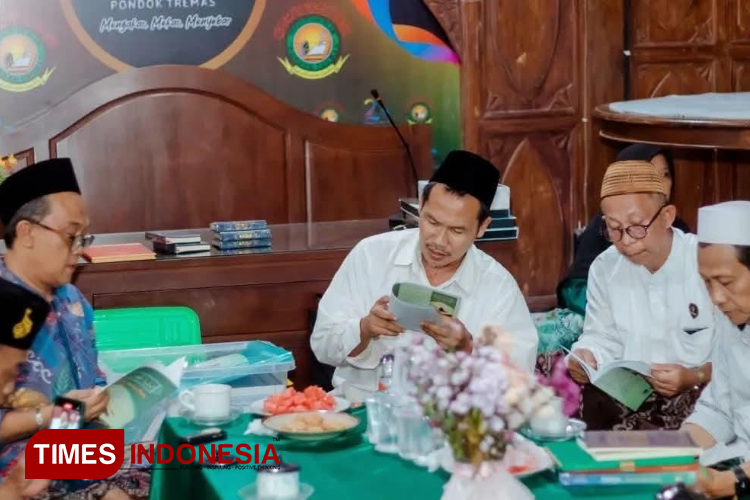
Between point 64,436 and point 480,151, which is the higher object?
point 480,151

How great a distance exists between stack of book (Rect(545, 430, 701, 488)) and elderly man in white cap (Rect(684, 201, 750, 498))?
201 millimetres

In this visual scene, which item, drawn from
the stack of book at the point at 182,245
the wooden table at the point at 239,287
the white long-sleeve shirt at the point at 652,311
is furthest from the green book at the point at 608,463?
the stack of book at the point at 182,245

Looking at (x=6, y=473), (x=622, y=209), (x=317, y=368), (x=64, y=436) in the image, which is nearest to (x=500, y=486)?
(x=64, y=436)

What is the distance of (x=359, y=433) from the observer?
8.60 feet

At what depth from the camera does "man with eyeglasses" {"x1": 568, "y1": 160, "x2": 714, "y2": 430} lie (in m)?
3.30

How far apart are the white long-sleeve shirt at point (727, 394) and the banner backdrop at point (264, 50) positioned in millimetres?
3232

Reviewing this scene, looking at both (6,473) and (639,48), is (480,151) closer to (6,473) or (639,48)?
(639,48)

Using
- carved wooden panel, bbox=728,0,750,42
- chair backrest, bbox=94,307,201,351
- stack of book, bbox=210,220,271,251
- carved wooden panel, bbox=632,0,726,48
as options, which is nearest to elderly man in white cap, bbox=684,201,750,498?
chair backrest, bbox=94,307,201,351

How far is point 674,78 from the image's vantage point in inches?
240

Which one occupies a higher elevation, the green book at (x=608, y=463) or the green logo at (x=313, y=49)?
the green logo at (x=313, y=49)

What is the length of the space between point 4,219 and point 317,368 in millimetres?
1977

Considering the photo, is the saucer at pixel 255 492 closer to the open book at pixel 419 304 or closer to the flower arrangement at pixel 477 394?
the flower arrangement at pixel 477 394

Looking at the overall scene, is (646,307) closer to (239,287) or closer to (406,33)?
(239,287)

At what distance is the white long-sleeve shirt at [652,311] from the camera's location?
3.43 metres
